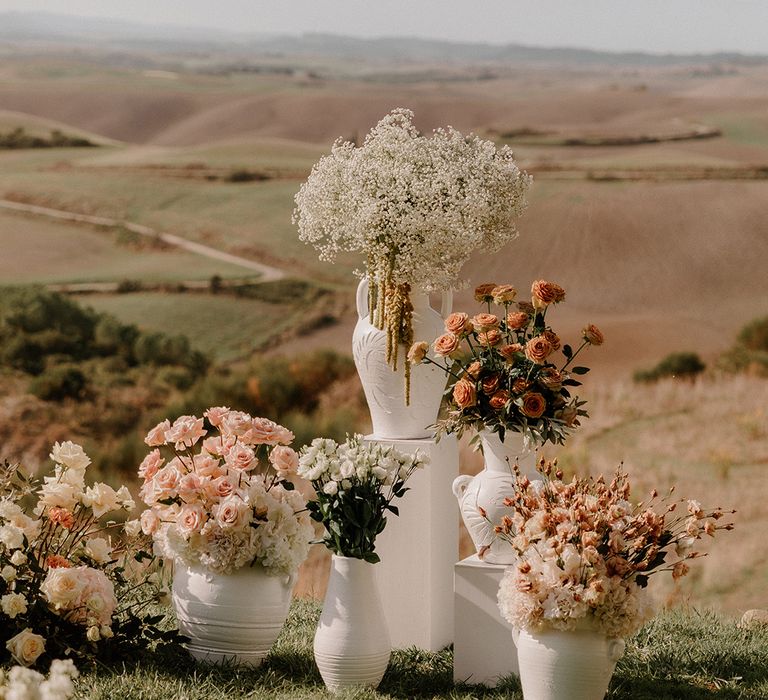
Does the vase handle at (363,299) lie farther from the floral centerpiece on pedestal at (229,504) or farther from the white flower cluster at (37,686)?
the white flower cluster at (37,686)

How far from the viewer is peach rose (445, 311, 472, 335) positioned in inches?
160

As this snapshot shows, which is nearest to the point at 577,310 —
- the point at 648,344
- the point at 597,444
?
the point at 648,344

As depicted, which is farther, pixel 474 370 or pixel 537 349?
pixel 474 370

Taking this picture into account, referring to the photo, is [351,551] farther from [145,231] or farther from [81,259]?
[145,231]

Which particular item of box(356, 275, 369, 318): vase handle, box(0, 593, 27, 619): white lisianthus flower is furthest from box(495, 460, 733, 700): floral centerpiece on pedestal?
Answer: box(0, 593, 27, 619): white lisianthus flower

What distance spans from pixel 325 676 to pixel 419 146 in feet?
6.21

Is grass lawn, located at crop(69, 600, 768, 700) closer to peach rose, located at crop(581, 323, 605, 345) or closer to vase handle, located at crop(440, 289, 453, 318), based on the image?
peach rose, located at crop(581, 323, 605, 345)

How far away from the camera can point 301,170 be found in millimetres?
10969

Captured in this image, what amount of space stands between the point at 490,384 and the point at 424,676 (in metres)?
1.08

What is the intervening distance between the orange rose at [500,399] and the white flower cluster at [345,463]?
0.33 m

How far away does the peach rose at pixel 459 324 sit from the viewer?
4.06 meters

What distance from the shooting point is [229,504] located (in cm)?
414

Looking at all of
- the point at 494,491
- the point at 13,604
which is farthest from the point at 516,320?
the point at 13,604

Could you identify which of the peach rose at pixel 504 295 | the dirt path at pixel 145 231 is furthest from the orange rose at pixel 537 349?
the dirt path at pixel 145 231
